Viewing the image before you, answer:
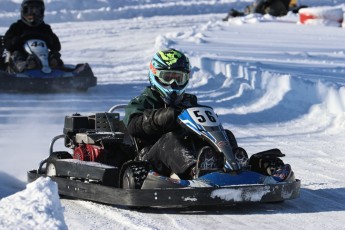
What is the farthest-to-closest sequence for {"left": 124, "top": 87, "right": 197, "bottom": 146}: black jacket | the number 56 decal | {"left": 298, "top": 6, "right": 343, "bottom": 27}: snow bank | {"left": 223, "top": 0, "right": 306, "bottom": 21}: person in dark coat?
{"left": 223, "top": 0, "right": 306, "bottom": 21}: person in dark coat, {"left": 298, "top": 6, "right": 343, "bottom": 27}: snow bank, {"left": 124, "top": 87, "right": 197, "bottom": 146}: black jacket, the number 56 decal

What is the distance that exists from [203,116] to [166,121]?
269mm

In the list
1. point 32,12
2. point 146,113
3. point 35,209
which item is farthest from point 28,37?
point 35,209

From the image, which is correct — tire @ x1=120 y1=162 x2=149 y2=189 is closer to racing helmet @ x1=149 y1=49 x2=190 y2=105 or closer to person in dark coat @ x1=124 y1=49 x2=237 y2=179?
person in dark coat @ x1=124 y1=49 x2=237 y2=179

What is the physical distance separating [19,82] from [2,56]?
99cm

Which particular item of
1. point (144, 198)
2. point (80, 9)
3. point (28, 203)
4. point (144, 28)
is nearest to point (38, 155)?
point (144, 198)

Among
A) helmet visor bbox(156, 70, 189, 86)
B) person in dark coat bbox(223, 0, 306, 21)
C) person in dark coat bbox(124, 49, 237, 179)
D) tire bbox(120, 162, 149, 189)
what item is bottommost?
person in dark coat bbox(223, 0, 306, 21)

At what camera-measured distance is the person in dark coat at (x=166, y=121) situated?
20.6ft

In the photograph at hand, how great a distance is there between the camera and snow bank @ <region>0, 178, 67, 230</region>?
4.36 metres

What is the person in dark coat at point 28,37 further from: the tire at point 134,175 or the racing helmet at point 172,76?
the tire at point 134,175

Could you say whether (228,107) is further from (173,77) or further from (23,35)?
(173,77)

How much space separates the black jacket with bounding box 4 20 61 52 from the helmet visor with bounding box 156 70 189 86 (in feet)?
26.7

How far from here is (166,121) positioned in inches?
258

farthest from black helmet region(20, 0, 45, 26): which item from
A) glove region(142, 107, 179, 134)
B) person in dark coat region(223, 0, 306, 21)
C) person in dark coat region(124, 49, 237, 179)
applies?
person in dark coat region(223, 0, 306, 21)

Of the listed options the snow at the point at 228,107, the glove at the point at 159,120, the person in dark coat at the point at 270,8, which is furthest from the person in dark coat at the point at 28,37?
the person in dark coat at the point at 270,8
